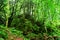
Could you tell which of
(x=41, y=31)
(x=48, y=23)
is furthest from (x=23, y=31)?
(x=48, y=23)

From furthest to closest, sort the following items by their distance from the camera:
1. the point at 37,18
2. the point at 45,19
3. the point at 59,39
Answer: the point at 37,18, the point at 45,19, the point at 59,39

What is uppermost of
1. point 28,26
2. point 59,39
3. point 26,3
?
point 26,3

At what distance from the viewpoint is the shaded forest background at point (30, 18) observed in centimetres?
1278

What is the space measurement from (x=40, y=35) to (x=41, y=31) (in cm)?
100

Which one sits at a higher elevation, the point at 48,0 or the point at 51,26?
the point at 48,0

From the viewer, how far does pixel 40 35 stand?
13.5 metres

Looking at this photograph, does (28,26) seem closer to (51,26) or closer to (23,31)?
(23,31)

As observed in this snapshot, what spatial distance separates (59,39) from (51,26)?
8.23ft

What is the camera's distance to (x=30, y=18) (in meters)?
15.5

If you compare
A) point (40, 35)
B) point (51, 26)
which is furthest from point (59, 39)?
point (51, 26)

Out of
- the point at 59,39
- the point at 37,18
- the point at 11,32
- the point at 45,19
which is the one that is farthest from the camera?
the point at 37,18

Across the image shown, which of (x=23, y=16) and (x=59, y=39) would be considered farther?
(x=23, y=16)

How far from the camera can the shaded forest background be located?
12.8 meters

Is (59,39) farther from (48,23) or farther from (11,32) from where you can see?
(11,32)
